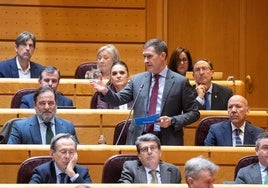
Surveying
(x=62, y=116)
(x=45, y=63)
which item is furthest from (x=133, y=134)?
(x=45, y=63)

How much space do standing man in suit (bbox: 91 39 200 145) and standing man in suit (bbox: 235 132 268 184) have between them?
2.05ft

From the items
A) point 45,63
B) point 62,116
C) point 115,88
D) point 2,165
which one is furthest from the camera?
point 45,63

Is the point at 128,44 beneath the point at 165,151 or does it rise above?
above

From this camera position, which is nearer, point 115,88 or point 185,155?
point 185,155

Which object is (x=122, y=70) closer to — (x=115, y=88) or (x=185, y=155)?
(x=115, y=88)

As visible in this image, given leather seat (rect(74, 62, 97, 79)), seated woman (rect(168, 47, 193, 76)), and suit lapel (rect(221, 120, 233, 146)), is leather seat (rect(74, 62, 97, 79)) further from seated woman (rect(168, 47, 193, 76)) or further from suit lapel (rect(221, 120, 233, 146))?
suit lapel (rect(221, 120, 233, 146))

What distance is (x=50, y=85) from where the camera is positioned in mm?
7309

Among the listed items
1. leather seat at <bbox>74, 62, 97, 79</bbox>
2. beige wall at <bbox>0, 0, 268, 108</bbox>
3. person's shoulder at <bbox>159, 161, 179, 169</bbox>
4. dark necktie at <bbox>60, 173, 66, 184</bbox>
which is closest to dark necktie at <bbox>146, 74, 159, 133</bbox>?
person's shoulder at <bbox>159, 161, 179, 169</bbox>

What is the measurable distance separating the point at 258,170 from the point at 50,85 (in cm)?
211

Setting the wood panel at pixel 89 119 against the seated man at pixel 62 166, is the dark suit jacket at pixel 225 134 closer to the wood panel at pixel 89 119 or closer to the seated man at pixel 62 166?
the wood panel at pixel 89 119

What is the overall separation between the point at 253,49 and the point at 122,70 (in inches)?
124

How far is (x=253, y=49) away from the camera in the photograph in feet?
33.7

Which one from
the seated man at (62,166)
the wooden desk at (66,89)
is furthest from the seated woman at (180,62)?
the seated man at (62,166)

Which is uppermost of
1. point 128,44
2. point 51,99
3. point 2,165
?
point 128,44
